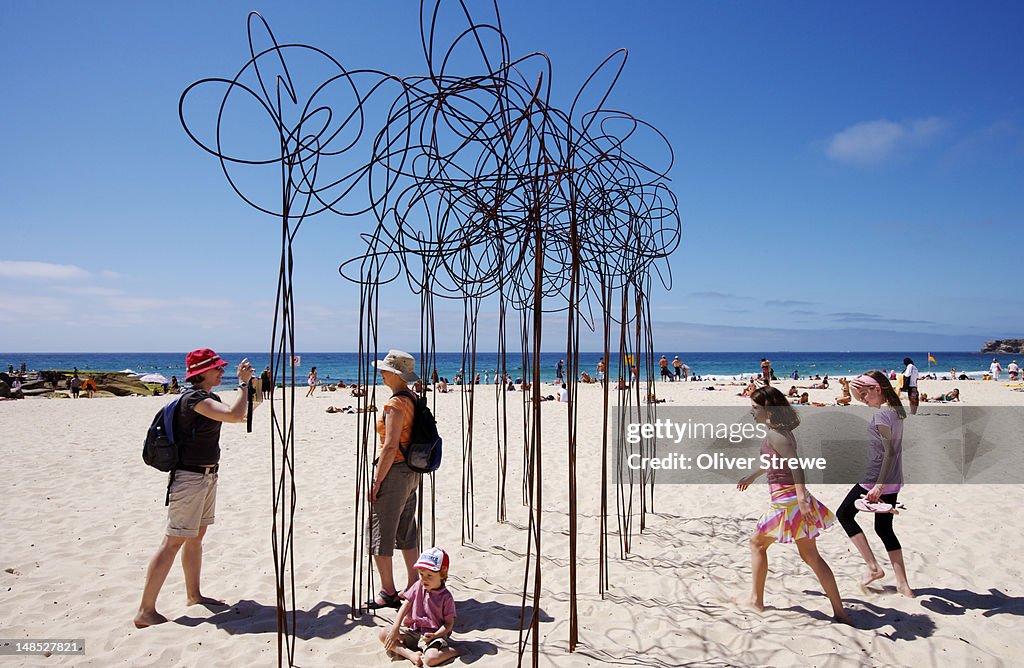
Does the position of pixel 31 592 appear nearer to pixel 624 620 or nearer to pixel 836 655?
pixel 624 620

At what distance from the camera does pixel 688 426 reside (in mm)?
13164

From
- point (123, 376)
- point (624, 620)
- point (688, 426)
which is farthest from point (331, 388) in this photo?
point (624, 620)

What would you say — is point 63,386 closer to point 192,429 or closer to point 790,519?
point 192,429

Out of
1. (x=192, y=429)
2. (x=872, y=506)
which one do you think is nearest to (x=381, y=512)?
(x=192, y=429)

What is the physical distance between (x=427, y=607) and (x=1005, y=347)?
382 feet

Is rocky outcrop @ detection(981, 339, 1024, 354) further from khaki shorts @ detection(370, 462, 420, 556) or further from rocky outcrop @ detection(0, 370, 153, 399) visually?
khaki shorts @ detection(370, 462, 420, 556)

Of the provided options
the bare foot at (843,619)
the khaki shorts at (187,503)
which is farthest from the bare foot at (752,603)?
A: the khaki shorts at (187,503)

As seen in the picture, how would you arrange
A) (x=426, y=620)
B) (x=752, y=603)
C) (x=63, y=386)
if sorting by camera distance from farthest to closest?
(x=63, y=386)
(x=752, y=603)
(x=426, y=620)

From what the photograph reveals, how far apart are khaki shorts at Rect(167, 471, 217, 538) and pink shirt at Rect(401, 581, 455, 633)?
4.48ft

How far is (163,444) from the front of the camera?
135 inches

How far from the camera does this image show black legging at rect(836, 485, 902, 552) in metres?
4.01

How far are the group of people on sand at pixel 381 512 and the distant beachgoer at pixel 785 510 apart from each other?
196 centimetres

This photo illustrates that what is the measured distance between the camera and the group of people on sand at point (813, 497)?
3.53 metres

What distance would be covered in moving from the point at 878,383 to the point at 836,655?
6.38ft
